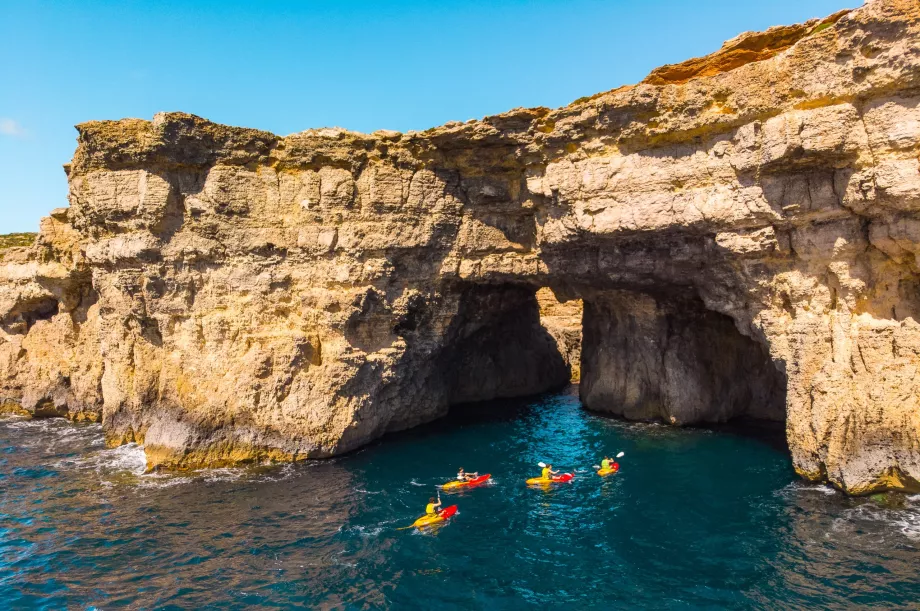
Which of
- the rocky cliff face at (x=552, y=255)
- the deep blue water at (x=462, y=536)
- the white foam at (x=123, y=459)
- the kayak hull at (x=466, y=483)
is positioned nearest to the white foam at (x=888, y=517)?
the deep blue water at (x=462, y=536)

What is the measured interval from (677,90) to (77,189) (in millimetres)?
29397

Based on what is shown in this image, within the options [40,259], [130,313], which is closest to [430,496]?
[130,313]

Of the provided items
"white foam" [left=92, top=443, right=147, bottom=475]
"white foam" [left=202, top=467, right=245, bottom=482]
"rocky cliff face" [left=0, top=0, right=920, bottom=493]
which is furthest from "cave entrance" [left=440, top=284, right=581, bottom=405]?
"white foam" [left=92, top=443, right=147, bottom=475]

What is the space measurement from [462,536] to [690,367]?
18.3m

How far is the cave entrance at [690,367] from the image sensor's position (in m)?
32.1

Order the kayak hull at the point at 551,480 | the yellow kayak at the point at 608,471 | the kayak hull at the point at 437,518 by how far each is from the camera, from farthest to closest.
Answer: the yellow kayak at the point at 608,471
the kayak hull at the point at 551,480
the kayak hull at the point at 437,518

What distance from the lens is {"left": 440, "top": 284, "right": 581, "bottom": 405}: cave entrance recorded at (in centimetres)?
3553

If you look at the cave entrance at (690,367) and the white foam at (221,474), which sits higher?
the cave entrance at (690,367)

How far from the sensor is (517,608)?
15.9 m

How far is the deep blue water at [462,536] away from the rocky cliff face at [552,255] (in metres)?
2.95

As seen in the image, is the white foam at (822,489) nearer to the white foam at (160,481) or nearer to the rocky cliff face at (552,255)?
the rocky cliff face at (552,255)

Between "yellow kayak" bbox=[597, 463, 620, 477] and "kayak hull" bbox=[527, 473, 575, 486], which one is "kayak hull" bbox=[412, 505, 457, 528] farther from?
"yellow kayak" bbox=[597, 463, 620, 477]

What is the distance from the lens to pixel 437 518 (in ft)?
69.6

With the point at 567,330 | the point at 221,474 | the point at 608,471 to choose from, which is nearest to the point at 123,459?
the point at 221,474
